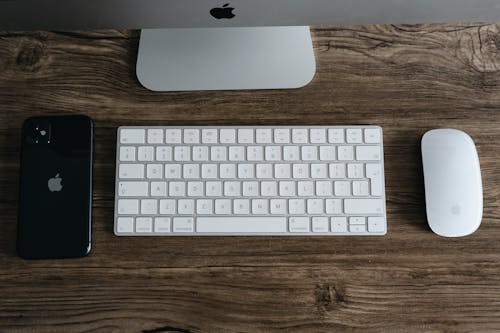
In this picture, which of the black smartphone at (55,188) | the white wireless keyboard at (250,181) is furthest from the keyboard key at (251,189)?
the black smartphone at (55,188)

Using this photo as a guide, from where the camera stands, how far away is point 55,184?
0.73m

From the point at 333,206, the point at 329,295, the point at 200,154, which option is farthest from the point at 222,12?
the point at 329,295

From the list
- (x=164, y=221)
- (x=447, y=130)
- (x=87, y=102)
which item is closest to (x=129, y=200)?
(x=164, y=221)

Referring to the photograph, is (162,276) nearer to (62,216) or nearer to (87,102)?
(62,216)

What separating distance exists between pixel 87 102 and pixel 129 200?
0.17m

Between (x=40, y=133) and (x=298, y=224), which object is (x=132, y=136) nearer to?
(x=40, y=133)

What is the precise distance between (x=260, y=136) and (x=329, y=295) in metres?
0.24

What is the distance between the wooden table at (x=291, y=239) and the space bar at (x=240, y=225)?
0.07 feet

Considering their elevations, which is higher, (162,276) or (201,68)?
(201,68)

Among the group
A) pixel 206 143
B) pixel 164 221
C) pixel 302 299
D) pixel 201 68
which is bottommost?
pixel 302 299

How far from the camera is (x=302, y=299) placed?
0.72 m

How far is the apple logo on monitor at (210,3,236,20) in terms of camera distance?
662 millimetres

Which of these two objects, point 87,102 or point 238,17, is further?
point 87,102

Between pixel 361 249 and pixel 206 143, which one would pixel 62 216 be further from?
pixel 361 249
